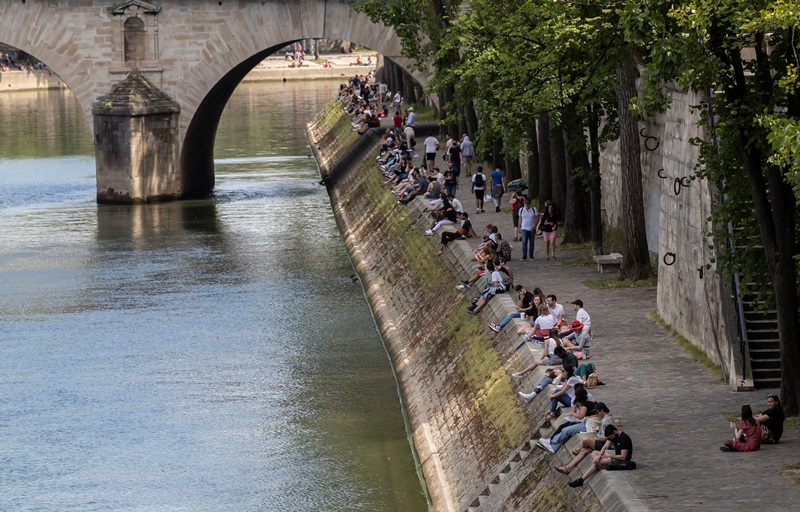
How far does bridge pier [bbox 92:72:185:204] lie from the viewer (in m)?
59.6

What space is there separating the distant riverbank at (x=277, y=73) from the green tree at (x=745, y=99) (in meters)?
104

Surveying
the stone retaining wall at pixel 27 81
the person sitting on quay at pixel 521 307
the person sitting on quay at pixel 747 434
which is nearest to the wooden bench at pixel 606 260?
the person sitting on quay at pixel 521 307

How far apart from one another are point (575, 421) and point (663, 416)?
1.97 m

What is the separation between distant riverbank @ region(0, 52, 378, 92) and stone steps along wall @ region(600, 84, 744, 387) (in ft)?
319

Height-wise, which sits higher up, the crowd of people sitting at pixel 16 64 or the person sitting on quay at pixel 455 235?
the crowd of people sitting at pixel 16 64

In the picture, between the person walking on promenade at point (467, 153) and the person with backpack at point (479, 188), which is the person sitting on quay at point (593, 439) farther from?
→ the person walking on promenade at point (467, 153)

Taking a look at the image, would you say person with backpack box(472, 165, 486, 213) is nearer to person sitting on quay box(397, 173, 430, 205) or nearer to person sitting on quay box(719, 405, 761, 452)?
person sitting on quay box(397, 173, 430, 205)

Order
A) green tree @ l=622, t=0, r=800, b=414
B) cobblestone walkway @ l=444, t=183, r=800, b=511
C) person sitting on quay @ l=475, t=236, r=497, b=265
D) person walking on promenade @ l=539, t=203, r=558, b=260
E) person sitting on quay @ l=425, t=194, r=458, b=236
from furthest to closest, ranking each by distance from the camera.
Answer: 1. person sitting on quay @ l=425, t=194, r=458, b=236
2. person walking on promenade @ l=539, t=203, r=558, b=260
3. person sitting on quay @ l=475, t=236, r=497, b=265
4. green tree @ l=622, t=0, r=800, b=414
5. cobblestone walkway @ l=444, t=183, r=800, b=511

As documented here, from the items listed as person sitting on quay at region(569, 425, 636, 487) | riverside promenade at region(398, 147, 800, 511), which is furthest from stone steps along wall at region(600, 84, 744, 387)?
person sitting on quay at region(569, 425, 636, 487)

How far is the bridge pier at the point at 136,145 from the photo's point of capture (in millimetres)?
59562

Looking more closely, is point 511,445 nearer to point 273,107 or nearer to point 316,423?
point 316,423

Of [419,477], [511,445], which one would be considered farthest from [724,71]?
[419,477]

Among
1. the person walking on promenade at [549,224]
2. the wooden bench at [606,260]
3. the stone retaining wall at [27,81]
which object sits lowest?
the wooden bench at [606,260]

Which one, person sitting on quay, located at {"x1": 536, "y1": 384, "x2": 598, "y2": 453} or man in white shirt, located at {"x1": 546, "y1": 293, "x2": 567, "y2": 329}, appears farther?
man in white shirt, located at {"x1": 546, "y1": 293, "x2": 567, "y2": 329}
